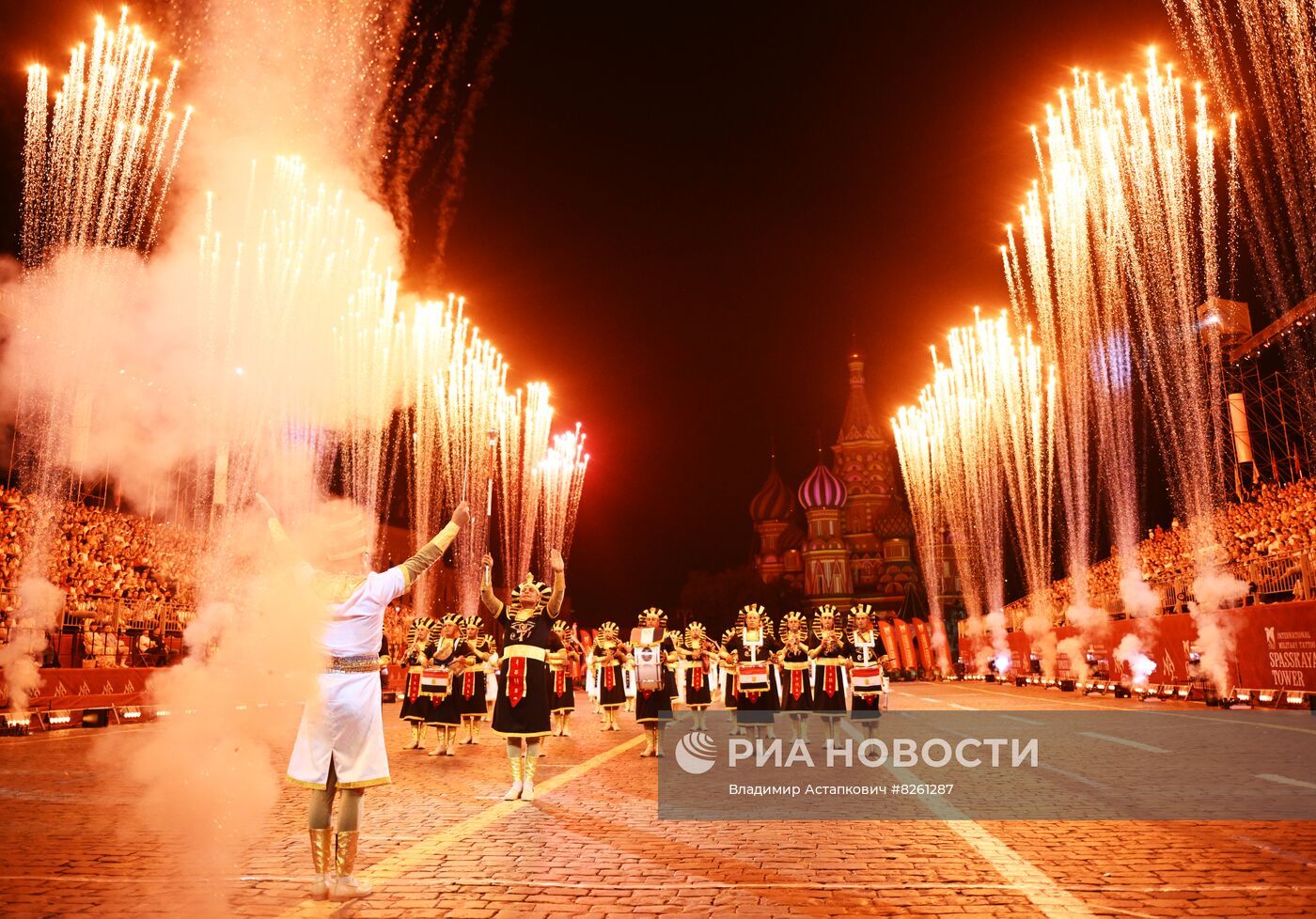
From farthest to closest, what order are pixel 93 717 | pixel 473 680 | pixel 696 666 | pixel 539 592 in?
pixel 93 717, pixel 696 666, pixel 473 680, pixel 539 592

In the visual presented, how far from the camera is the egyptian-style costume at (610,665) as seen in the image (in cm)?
1914

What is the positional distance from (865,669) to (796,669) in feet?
3.80

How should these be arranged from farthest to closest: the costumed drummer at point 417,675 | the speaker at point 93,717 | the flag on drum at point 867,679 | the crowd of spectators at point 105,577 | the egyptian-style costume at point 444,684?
the crowd of spectators at point 105,577, the speaker at point 93,717, the costumed drummer at point 417,675, the egyptian-style costume at point 444,684, the flag on drum at point 867,679

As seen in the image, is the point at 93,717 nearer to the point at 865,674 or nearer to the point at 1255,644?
the point at 865,674

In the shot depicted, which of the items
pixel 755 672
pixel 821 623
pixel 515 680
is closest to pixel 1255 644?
pixel 821 623

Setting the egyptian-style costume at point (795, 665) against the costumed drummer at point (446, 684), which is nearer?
the egyptian-style costume at point (795, 665)

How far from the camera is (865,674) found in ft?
49.7

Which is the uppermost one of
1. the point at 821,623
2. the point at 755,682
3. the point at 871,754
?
the point at 821,623

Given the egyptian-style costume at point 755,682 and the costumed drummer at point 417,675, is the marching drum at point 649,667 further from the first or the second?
the costumed drummer at point 417,675

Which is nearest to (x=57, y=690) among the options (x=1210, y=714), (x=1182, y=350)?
(x=1210, y=714)

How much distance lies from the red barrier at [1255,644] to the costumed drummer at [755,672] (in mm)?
10916

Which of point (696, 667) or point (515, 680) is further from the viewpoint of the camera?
point (696, 667)

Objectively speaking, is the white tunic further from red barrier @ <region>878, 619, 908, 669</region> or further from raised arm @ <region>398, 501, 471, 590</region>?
red barrier @ <region>878, 619, 908, 669</region>

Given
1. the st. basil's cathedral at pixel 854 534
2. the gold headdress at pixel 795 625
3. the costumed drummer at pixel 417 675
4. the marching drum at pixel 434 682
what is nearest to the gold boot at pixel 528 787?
the marching drum at pixel 434 682
